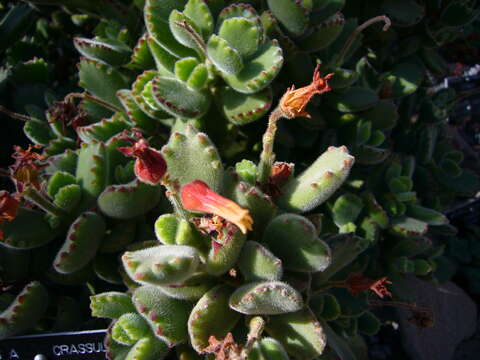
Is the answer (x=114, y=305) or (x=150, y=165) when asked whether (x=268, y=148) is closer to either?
(x=150, y=165)

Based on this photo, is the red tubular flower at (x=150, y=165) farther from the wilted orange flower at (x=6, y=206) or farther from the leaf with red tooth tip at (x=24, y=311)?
the leaf with red tooth tip at (x=24, y=311)

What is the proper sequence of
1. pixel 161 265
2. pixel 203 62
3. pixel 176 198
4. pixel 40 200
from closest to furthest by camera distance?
pixel 161 265 → pixel 176 198 → pixel 40 200 → pixel 203 62

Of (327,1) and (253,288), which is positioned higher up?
(327,1)

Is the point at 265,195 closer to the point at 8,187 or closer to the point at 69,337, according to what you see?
the point at 69,337

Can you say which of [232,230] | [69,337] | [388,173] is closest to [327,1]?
[388,173]

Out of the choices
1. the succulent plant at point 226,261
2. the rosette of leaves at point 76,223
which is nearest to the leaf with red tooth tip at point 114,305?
the succulent plant at point 226,261

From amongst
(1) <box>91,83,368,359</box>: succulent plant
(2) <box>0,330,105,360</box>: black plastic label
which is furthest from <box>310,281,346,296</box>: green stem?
(2) <box>0,330,105,360</box>: black plastic label

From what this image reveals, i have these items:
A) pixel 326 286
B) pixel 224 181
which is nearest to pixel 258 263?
pixel 224 181
